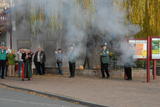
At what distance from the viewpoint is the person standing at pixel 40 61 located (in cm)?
2031

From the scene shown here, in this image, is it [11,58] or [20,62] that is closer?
[20,62]

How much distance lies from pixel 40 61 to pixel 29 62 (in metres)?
2.88

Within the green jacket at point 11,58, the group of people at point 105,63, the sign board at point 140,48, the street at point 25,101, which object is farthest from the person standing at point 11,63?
the sign board at point 140,48

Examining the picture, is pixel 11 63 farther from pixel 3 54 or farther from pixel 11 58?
pixel 3 54

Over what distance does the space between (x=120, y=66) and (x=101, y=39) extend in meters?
1.63

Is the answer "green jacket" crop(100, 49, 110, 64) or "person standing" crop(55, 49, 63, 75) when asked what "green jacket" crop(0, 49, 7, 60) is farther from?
"green jacket" crop(100, 49, 110, 64)

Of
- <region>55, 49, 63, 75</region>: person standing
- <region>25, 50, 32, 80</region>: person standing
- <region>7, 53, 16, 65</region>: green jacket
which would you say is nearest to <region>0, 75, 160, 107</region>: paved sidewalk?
<region>25, 50, 32, 80</region>: person standing

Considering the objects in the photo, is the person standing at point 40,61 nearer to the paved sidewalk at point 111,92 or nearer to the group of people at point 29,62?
the group of people at point 29,62

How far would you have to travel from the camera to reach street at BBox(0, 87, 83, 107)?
417 inches

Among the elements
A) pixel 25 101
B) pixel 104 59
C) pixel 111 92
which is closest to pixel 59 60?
pixel 104 59

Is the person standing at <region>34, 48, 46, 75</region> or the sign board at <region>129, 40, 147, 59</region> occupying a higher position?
the sign board at <region>129, 40, 147, 59</region>

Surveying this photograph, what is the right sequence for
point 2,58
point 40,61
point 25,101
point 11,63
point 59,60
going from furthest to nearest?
point 40,61
point 59,60
point 11,63
point 2,58
point 25,101

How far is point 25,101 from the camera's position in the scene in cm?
1133

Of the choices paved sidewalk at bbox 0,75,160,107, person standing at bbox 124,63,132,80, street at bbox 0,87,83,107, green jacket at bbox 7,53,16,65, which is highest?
green jacket at bbox 7,53,16,65
